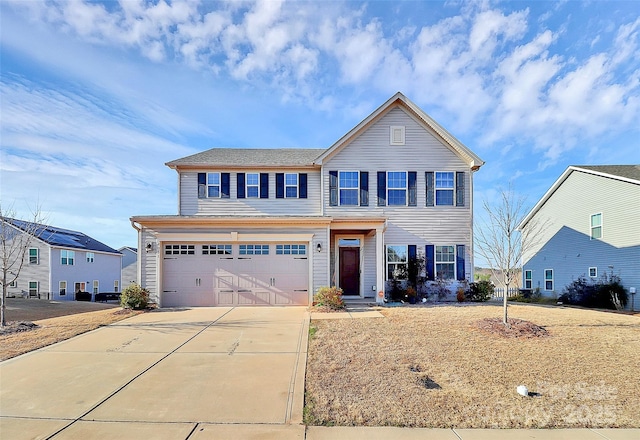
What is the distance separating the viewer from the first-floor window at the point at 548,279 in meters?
20.5

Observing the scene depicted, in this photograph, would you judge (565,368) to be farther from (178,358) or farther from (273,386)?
(178,358)

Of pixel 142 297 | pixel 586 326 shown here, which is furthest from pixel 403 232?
pixel 142 297

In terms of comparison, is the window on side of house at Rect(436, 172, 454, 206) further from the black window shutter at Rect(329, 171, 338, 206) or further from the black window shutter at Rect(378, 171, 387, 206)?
the black window shutter at Rect(329, 171, 338, 206)

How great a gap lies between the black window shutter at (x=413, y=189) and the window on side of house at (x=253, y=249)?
6.66 metres

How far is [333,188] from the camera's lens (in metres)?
15.4

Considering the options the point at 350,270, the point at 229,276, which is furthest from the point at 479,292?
the point at 229,276

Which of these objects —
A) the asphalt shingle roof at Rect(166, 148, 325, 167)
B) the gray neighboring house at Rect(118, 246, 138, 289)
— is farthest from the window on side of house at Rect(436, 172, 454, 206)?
the gray neighboring house at Rect(118, 246, 138, 289)

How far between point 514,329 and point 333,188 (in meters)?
9.02

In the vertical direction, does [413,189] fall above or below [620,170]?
below

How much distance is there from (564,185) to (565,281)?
5383 mm

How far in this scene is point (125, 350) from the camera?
7633mm

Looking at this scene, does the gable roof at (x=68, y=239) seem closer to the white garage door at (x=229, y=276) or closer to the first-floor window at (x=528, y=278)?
the white garage door at (x=229, y=276)

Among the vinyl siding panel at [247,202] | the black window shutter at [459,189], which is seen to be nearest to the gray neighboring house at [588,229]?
the black window shutter at [459,189]

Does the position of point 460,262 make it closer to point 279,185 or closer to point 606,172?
point 279,185
